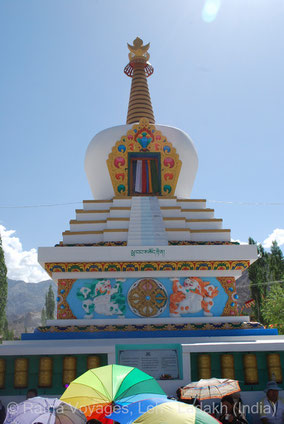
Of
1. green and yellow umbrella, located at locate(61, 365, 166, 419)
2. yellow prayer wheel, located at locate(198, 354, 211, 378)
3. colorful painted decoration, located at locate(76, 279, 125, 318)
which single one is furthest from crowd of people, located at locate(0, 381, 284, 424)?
colorful painted decoration, located at locate(76, 279, 125, 318)

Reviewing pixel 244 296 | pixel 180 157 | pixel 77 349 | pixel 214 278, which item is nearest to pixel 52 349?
pixel 77 349

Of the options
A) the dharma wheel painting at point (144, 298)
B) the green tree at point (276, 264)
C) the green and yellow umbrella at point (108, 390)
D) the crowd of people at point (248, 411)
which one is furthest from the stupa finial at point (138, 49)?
the green tree at point (276, 264)

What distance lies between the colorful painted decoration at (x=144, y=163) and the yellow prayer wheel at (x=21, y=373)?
6369 mm

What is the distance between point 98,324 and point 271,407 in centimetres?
494

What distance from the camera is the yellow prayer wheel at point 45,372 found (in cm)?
761

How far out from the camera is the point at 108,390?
4.29 meters

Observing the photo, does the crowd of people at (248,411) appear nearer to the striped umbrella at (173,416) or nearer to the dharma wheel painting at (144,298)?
the striped umbrella at (173,416)

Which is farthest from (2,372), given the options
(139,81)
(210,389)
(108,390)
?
(139,81)

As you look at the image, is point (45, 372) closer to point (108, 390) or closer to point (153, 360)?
point (153, 360)

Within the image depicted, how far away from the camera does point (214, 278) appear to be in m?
10.5

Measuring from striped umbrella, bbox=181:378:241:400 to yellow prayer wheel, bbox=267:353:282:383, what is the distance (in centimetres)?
263

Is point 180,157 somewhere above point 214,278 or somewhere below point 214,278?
above

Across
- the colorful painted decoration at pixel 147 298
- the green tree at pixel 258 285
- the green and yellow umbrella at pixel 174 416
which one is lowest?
the green and yellow umbrella at pixel 174 416

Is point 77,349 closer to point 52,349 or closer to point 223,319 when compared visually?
point 52,349
